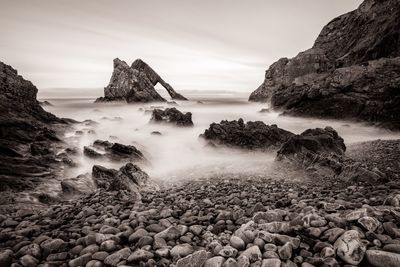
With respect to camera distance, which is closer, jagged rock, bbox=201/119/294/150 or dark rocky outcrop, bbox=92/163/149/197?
dark rocky outcrop, bbox=92/163/149/197

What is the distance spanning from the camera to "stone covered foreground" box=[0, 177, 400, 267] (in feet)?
13.1

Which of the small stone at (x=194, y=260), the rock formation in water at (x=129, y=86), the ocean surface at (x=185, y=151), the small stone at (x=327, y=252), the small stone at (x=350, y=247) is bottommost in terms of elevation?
the ocean surface at (x=185, y=151)

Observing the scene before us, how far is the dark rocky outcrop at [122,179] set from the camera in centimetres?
903

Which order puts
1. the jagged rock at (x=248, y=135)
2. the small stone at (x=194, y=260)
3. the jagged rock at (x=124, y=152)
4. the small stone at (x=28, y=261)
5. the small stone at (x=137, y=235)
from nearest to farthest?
1. the small stone at (x=194, y=260)
2. the small stone at (x=28, y=261)
3. the small stone at (x=137, y=235)
4. the jagged rock at (x=124, y=152)
5. the jagged rock at (x=248, y=135)

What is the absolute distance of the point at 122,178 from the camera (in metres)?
9.25

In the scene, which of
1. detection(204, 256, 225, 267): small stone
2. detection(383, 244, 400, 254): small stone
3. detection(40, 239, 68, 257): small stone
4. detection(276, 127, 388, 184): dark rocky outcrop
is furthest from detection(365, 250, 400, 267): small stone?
detection(276, 127, 388, 184): dark rocky outcrop

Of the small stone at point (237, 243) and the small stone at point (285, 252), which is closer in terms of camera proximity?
the small stone at point (285, 252)

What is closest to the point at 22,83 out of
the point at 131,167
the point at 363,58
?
the point at 131,167

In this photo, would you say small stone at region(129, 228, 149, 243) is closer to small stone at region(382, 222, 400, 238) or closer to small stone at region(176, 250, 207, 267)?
small stone at region(176, 250, 207, 267)

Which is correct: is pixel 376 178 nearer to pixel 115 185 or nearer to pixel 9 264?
pixel 115 185

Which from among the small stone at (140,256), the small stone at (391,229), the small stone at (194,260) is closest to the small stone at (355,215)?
the small stone at (391,229)

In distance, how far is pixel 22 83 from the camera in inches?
811

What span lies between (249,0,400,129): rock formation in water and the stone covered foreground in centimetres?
2082

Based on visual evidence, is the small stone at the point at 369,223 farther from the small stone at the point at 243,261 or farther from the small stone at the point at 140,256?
the small stone at the point at 140,256
